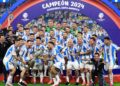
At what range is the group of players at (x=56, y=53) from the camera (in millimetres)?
16297

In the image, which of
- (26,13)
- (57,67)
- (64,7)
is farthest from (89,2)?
(57,67)

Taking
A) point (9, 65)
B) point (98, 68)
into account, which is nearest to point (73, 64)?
point (98, 68)

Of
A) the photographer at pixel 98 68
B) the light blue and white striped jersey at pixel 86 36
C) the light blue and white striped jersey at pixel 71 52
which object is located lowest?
the photographer at pixel 98 68

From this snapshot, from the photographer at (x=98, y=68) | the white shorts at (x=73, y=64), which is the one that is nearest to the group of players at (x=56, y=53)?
the white shorts at (x=73, y=64)

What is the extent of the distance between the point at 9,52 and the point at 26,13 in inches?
133

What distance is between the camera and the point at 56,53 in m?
16.7

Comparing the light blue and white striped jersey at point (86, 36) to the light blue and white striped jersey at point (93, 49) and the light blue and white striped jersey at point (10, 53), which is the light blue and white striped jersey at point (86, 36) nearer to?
the light blue and white striped jersey at point (93, 49)

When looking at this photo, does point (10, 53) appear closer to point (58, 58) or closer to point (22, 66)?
point (22, 66)

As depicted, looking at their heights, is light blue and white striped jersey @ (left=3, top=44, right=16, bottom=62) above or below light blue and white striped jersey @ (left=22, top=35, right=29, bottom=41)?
below

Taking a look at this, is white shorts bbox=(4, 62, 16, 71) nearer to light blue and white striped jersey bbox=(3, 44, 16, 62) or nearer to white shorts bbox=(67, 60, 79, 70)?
light blue and white striped jersey bbox=(3, 44, 16, 62)

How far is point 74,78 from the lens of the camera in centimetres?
1850

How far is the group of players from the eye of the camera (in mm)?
16297

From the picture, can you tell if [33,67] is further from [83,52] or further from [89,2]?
[89,2]

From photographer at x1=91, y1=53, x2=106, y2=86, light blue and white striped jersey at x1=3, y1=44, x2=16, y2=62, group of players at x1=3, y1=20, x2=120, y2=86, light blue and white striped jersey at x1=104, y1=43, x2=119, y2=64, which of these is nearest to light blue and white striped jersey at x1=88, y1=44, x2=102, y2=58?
group of players at x1=3, y1=20, x2=120, y2=86
